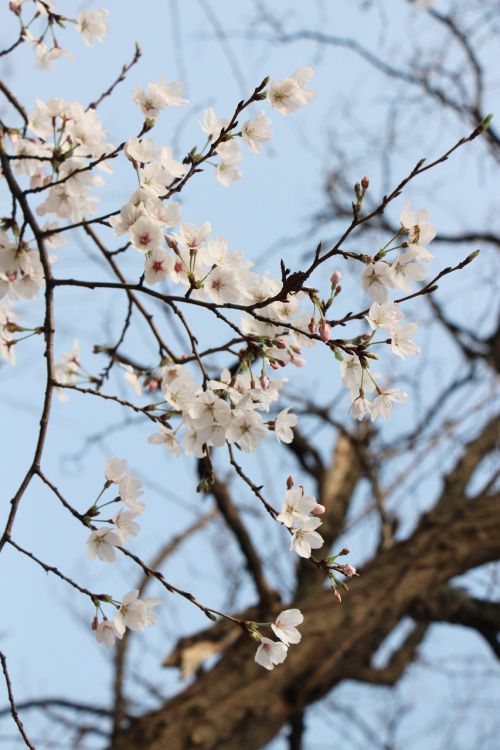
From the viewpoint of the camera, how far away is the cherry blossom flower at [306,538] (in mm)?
1482

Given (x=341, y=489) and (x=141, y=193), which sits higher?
(x=341, y=489)

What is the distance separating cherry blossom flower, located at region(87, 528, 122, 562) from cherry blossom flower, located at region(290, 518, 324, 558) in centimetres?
35

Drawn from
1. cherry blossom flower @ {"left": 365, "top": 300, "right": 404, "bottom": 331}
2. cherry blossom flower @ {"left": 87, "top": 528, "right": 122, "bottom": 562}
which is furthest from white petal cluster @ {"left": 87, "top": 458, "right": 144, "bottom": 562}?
cherry blossom flower @ {"left": 365, "top": 300, "right": 404, "bottom": 331}

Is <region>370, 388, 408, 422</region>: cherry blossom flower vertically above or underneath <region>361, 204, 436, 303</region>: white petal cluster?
underneath

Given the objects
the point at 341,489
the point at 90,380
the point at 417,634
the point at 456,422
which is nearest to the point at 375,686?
the point at 417,634

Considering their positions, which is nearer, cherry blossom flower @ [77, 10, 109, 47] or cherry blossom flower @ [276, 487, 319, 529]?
cherry blossom flower @ [276, 487, 319, 529]

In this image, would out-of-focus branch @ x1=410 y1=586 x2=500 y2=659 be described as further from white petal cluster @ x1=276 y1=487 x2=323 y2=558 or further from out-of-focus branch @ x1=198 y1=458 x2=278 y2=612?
white petal cluster @ x1=276 y1=487 x2=323 y2=558

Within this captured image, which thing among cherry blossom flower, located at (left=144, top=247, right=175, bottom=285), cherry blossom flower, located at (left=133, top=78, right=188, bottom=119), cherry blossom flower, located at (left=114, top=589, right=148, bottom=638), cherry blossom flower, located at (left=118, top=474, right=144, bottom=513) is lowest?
cherry blossom flower, located at (left=114, top=589, right=148, bottom=638)

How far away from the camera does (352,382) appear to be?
155 centimetres

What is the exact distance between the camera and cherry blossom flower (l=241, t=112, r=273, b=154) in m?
1.62

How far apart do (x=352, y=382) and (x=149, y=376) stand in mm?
574

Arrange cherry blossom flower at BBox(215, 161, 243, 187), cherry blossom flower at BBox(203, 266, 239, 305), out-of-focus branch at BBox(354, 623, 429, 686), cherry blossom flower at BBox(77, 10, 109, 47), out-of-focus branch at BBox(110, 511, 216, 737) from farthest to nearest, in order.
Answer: out-of-focus branch at BBox(354, 623, 429, 686)
out-of-focus branch at BBox(110, 511, 216, 737)
cherry blossom flower at BBox(77, 10, 109, 47)
cherry blossom flower at BBox(215, 161, 243, 187)
cherry blossom flower at BBox(203, 266, 239, 305)

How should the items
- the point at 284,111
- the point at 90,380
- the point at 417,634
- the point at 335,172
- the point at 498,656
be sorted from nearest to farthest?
the point at 284,111, the point at 90,380, the point at 498,656, the point at 417,634, the point at 335,172

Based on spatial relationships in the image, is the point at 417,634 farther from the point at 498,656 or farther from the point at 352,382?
the point at 352,382
